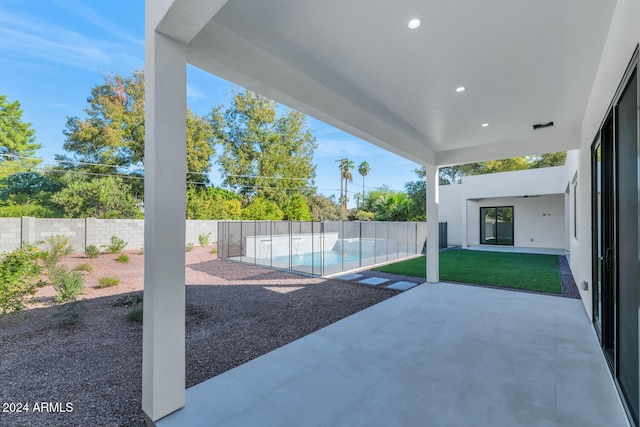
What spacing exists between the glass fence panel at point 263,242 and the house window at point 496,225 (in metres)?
11.3

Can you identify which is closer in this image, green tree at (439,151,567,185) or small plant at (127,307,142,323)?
small plant at (127,307,142,323)

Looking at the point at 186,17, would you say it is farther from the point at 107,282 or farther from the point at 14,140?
the point at 14,140

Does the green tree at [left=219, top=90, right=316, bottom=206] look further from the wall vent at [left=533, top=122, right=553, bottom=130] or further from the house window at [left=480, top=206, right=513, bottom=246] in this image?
the wall vent at [left=533, top=122, right=553, bottom=130]

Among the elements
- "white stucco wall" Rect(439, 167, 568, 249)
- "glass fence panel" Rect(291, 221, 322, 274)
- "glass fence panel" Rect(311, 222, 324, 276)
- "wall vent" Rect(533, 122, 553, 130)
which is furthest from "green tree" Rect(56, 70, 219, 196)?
"white stucco wall" Rect(439, 167, 568, 249)

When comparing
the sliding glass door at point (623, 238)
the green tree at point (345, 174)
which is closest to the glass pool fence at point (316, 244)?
the sliding glass door at point (623, 238)

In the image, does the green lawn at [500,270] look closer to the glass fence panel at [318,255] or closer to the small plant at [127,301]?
the glass fence panel at [318,255]

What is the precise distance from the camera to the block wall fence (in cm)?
809

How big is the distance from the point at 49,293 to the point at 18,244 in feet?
14.2

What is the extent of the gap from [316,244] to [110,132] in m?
12.9

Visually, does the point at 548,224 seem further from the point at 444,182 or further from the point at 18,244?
the point at 18,244

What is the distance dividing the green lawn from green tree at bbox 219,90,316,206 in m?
13.7

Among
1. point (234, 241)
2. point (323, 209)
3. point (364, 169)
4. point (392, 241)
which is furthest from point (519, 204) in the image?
point (364, 169)

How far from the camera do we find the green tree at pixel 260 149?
20.4m

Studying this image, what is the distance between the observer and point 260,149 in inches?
840
